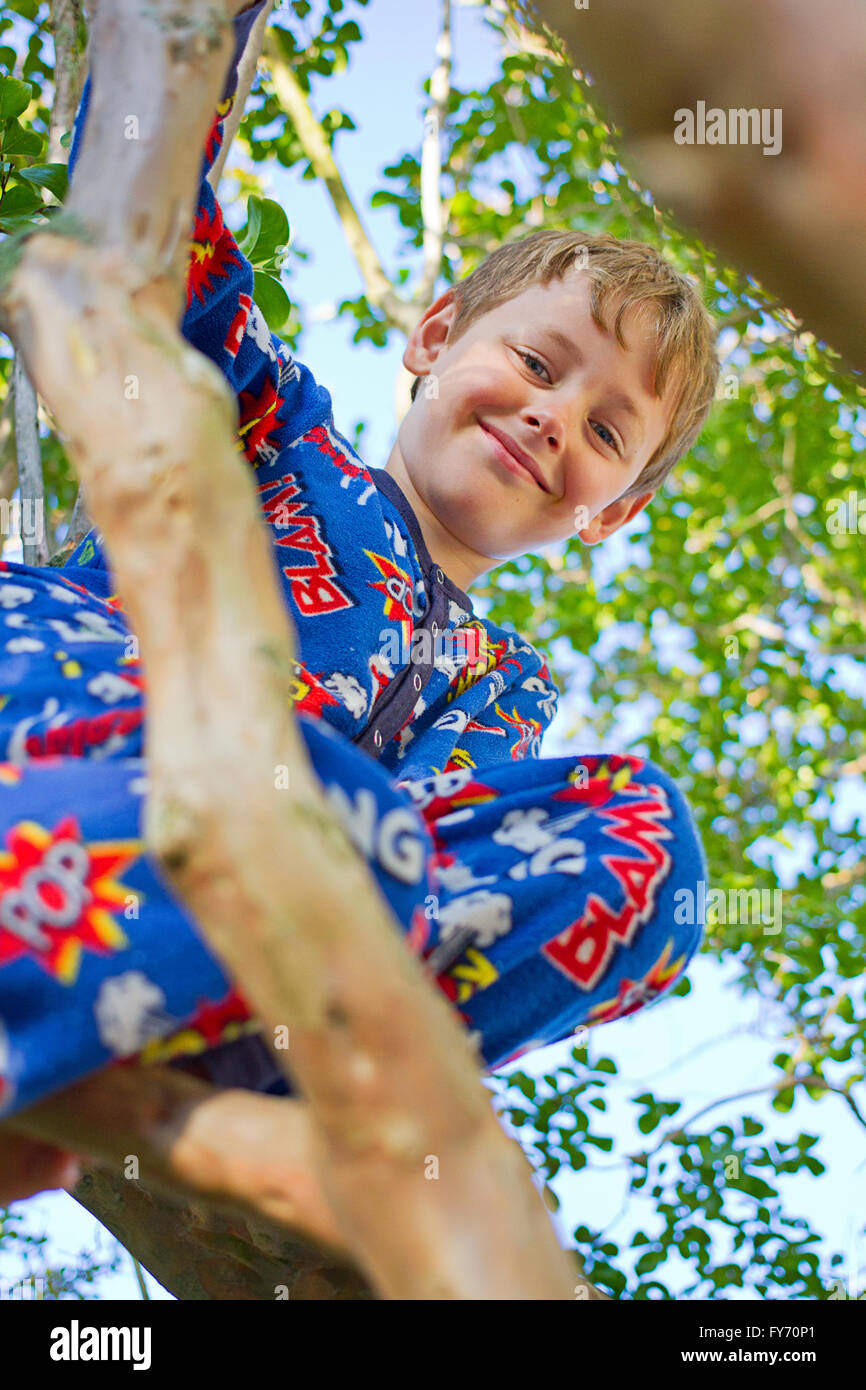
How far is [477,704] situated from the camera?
2.27m

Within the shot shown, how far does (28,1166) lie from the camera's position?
1024 mm

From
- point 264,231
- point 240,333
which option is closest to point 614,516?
point 264,231

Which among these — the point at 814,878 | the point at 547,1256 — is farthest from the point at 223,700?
the point at 814,878

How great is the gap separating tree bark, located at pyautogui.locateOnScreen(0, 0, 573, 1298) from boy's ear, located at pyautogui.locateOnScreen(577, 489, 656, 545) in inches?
83.8

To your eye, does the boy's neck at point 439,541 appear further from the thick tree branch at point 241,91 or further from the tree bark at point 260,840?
the tree bark at point 260,840

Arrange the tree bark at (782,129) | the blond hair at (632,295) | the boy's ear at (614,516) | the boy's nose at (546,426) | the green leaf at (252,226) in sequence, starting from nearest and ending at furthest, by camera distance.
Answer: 1. the tree bark at (782,129)
2. the green leaf at (252,226)
3. the boy's nose at (546,426)
4. the blond hair at (632,295)
5. the boy's ear at (614,516)

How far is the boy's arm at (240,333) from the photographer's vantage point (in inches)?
62.9

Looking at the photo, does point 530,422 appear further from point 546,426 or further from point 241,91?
point 241,91

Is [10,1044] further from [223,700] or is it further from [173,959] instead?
[223,700]

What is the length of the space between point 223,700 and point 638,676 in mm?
6562

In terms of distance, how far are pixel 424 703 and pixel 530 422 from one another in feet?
1.86

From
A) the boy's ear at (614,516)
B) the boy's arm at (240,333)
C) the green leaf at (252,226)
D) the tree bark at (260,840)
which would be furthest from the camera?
the boy's ear at (614,516)

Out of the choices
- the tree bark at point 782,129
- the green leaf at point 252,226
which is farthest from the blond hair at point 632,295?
the tree bark at point 782,129

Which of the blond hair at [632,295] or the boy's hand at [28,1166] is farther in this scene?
the blond hair at [632,295]
